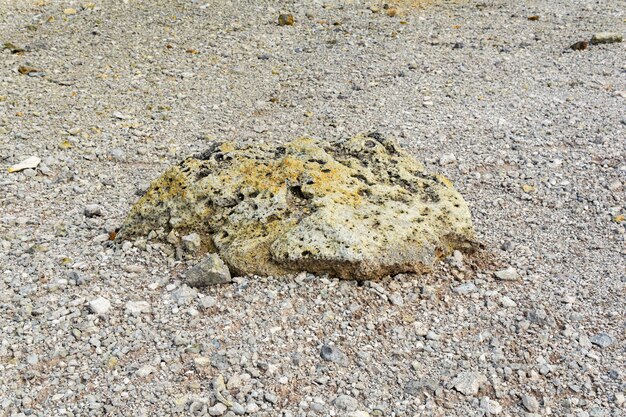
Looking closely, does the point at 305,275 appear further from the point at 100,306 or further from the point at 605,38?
the point at 605,38

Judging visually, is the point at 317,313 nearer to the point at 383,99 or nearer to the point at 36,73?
the point at 383,99

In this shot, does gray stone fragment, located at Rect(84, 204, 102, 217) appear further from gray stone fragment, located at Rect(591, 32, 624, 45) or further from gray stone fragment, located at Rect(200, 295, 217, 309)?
gray stone fragment, located at Rect(591, 32, 624, 45)

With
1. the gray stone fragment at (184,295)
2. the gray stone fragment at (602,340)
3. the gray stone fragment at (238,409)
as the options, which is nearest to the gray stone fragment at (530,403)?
the gray stone fragment at (602,340)

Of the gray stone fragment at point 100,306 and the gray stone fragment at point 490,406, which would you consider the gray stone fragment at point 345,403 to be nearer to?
the gray stone fragment at point 490,406

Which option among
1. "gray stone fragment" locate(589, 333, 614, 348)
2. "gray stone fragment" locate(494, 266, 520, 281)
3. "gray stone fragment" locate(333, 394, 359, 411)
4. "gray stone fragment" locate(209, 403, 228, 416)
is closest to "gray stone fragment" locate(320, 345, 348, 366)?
"gray stone fragment" locate(333, 394, 359, 411)

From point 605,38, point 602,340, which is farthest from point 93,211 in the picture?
point 605,38

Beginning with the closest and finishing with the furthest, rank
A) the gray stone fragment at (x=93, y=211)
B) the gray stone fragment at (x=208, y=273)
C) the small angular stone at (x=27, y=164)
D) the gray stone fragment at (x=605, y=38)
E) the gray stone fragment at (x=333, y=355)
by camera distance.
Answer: the gray stone fragment at (x=333, y=355) → the gray stone fragment at (x=208, y=273) → the gray stone fragment at (x=93, y=211) → the small angular stone at (x=27, y=164) → the gray stone fragment at (x=605, y=38)

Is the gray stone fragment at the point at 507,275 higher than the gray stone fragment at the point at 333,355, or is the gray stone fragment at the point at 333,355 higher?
the gray stone fragment at the point at 507,275

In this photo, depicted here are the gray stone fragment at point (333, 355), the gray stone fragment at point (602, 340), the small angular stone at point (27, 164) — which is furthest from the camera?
the small angular stone at point (27, 164)
